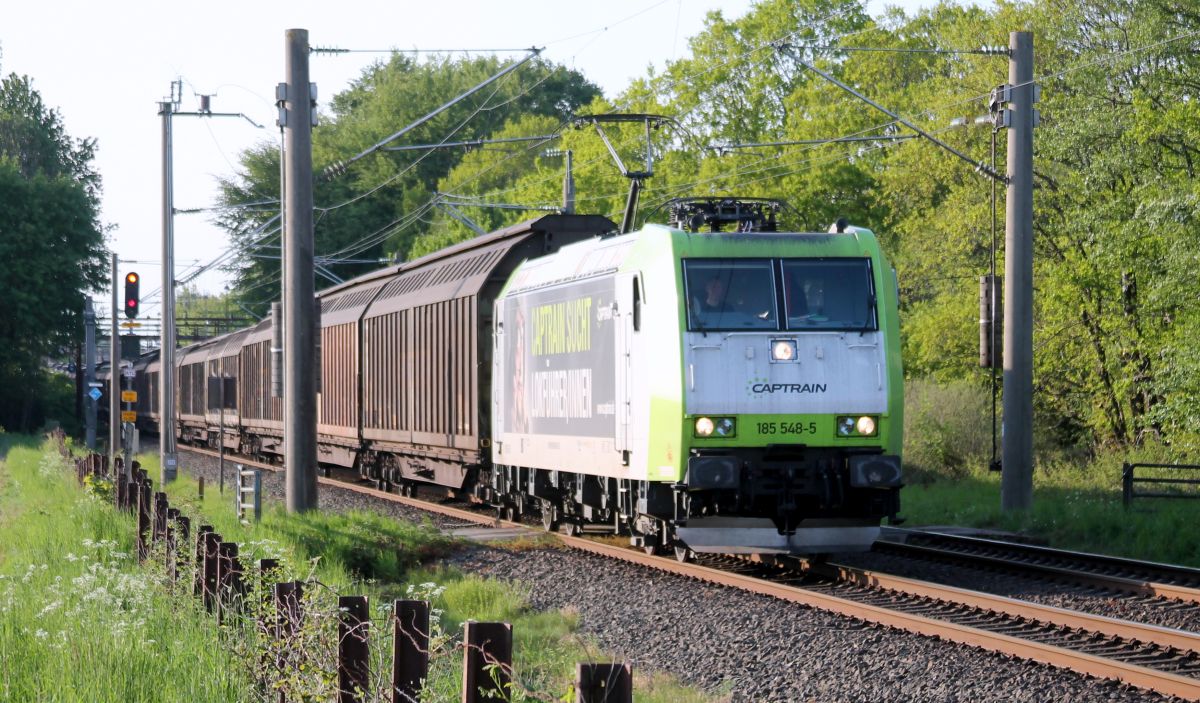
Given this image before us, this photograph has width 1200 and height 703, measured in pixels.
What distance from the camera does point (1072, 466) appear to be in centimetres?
2758

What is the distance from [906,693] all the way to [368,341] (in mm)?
19735

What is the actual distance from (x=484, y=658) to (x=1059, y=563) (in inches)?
448

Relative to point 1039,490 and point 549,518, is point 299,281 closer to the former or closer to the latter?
point 549,518

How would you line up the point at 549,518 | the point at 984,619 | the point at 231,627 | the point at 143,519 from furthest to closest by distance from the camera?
1. the point at 549,518
2. the point at 143,519
3. the point at 984,619
4. the point at 231,627

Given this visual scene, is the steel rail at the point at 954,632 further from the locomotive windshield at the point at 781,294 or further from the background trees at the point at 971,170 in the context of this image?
the background trees at the point at 971,170

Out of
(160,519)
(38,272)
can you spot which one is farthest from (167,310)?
(38,272)

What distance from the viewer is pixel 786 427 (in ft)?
44.3

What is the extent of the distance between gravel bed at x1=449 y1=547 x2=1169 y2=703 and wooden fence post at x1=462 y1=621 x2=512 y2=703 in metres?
3.83

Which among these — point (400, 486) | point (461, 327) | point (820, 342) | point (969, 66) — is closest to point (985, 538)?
point (820, 342)

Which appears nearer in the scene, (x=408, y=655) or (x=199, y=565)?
(x=408, y=655)

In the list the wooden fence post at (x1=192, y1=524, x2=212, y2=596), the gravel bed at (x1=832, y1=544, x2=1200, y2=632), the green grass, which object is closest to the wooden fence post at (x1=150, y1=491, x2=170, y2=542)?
the wooden fence post at (x1=192, y1=524, x2=212, y2=596)

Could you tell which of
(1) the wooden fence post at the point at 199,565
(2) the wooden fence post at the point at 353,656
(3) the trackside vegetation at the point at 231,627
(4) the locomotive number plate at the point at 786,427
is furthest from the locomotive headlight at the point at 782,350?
(2) the wooden fence post at the point at 353,656

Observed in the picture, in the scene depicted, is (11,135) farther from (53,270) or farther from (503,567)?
(503,567)

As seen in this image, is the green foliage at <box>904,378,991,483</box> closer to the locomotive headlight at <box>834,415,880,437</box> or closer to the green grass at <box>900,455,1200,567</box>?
the green grass at <box>900,455,1200,567</box>
